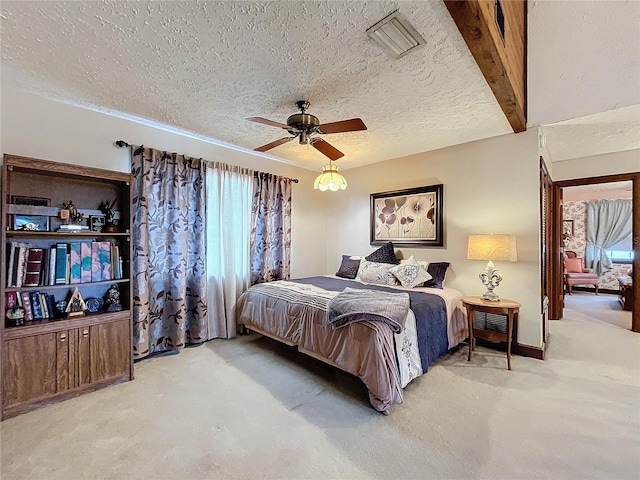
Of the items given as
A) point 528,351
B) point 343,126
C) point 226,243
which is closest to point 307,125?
point 343,126

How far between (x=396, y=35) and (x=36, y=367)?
345 centimetres

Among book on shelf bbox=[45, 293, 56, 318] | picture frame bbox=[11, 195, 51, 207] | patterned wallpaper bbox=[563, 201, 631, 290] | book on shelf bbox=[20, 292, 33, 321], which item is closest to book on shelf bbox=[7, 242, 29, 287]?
book on shelf bbox=[20, 292, 33, 321]

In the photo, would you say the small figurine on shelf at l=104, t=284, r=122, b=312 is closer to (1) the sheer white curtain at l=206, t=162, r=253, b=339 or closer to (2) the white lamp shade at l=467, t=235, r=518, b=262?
(1) the sheer white curtain at l=206, t=162, r=253, b=339

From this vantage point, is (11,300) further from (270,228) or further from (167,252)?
(270,228)

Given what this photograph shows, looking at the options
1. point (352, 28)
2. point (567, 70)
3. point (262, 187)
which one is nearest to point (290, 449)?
point (352, 28)

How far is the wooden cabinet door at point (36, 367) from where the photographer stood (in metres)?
2.05

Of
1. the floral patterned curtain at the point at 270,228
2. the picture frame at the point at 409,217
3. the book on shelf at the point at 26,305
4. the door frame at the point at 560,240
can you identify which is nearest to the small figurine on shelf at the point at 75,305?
the book on shelf at the point at 26,305

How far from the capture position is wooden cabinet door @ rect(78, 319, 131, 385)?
7.71 feet

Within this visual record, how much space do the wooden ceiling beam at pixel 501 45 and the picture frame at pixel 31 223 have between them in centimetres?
330

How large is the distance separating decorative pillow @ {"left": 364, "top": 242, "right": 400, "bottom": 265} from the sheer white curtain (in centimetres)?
186

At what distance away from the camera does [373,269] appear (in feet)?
13.1

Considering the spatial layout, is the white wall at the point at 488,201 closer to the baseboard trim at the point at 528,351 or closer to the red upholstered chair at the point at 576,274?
the baseboard trim at the point at 528,351

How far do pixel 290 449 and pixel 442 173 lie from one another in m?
3.62

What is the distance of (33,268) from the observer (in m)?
2.24
